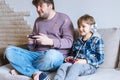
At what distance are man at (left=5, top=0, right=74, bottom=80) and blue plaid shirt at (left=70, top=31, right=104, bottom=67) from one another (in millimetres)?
150

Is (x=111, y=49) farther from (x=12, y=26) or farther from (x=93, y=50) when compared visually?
(x=12, y=26)

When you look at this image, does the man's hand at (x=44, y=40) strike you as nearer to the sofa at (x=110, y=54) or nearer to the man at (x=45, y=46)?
the man at (x=45, y=46)

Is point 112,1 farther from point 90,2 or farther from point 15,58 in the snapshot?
point 15,58

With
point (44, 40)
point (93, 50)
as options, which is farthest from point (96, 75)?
point (44, 40)

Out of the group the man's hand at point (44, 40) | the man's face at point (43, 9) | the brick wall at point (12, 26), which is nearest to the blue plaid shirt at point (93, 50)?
the man's hand at point (44, 40)

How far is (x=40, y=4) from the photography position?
2.07 metres

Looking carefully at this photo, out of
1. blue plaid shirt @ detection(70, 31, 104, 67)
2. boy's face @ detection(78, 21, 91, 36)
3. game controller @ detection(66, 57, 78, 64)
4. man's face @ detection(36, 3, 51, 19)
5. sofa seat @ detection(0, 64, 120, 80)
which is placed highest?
man's face @ detection(36, 3, 51, 19)

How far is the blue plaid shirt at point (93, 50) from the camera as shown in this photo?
74.7 inches

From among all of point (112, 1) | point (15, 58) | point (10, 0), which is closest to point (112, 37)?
point (112, 1)

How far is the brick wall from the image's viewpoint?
2.85 meters

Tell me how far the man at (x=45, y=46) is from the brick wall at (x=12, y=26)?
65 cm

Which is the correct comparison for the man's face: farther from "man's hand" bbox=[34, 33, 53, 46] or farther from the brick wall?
the brick wall

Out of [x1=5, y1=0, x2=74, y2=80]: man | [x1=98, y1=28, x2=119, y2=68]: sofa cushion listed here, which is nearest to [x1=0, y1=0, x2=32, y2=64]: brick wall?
[x1=5, y1=0, x2=74, y2=80]: man

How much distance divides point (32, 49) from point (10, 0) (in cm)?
92
